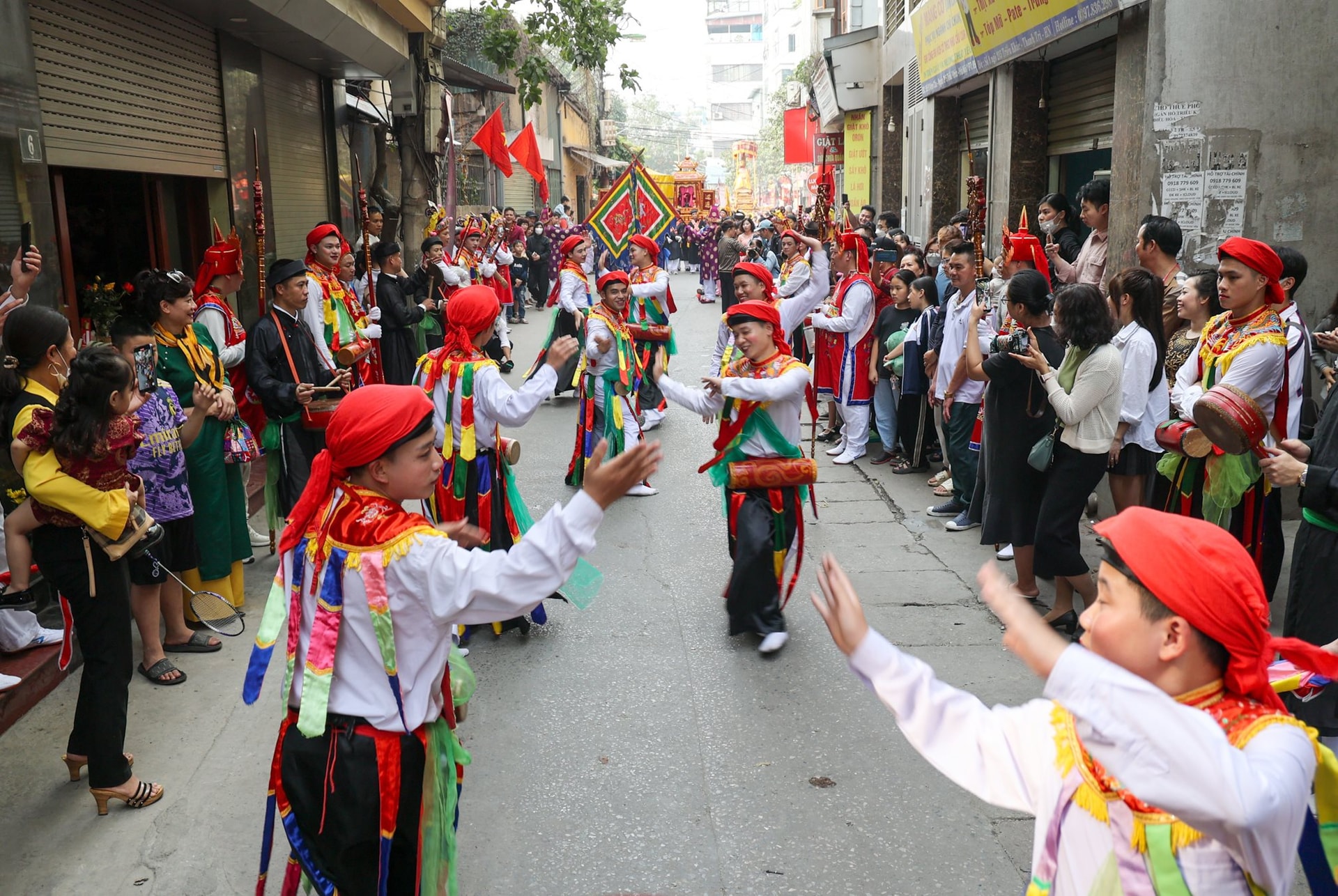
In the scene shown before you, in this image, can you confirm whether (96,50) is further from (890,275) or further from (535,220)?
(535,220)

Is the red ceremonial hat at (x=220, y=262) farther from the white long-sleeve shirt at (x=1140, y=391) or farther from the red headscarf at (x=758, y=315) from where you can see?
the white long-sleeve shirt at (x=1140, y=391)

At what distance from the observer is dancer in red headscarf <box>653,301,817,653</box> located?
5285mm

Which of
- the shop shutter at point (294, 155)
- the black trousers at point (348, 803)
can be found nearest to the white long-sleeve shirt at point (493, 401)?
the black trousers at point (348, 803)

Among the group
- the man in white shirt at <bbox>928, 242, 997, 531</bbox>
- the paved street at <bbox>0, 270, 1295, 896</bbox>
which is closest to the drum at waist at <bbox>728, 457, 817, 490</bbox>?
the paved street at <bbox>0, 270, 1295, 896</bbox>

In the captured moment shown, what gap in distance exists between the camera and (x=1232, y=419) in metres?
4.23

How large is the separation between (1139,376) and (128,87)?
24.3ft

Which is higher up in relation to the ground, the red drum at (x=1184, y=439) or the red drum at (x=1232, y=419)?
the red drum at (x=1232, y=419)

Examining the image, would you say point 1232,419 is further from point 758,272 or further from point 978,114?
point 978,114

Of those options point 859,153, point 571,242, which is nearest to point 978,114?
point 571,242

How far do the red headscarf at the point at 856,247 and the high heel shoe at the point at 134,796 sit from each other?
22.2 feet

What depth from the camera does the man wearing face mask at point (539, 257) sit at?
23188 millimetres

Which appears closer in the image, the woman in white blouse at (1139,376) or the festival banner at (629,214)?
the woman in white blouse at (1139,376)

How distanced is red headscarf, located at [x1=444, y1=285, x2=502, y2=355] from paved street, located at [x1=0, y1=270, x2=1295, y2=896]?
61.1 inches

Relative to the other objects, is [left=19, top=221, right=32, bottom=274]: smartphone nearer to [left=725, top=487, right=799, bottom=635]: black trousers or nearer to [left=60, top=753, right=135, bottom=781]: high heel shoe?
[left=60, top=753, right=135, bottom=781]: high heel shoe
